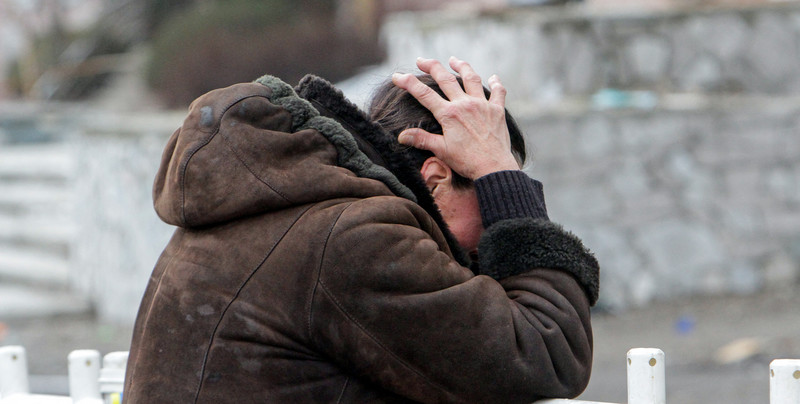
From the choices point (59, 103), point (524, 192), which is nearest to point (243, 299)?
point (524, 192)

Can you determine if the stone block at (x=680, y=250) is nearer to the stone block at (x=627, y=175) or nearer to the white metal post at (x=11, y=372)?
the stone block at (x=627, y=175)

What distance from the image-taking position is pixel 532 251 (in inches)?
62.5

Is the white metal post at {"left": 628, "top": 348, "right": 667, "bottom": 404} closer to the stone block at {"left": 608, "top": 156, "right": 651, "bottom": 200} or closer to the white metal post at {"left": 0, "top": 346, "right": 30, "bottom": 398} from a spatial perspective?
the white metal post at {"left": 0, "top": 346, "right": 30, "bottom": 398}

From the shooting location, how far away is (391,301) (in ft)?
4.57

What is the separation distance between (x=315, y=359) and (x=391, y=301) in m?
0.17

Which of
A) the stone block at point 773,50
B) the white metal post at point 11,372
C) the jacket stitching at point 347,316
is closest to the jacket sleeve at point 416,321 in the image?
the jacket stitching at point 347,316

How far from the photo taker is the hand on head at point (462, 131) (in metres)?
1.69

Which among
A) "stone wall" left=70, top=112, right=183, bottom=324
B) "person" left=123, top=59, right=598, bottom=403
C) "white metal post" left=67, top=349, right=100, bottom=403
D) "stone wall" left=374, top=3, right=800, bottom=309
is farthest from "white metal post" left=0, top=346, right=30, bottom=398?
"stone wall" left=374, top=3, right=800, bottom=309

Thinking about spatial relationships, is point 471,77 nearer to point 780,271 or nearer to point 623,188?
point 623,188

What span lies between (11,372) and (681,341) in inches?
173

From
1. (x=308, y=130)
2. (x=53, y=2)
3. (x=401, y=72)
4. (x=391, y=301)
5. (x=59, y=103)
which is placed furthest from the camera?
(x=53, y=2)

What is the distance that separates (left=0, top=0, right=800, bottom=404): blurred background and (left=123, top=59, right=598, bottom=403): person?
3.49 meters

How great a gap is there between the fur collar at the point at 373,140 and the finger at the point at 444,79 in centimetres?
17

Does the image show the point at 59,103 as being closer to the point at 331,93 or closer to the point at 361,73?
the point at 361,73
